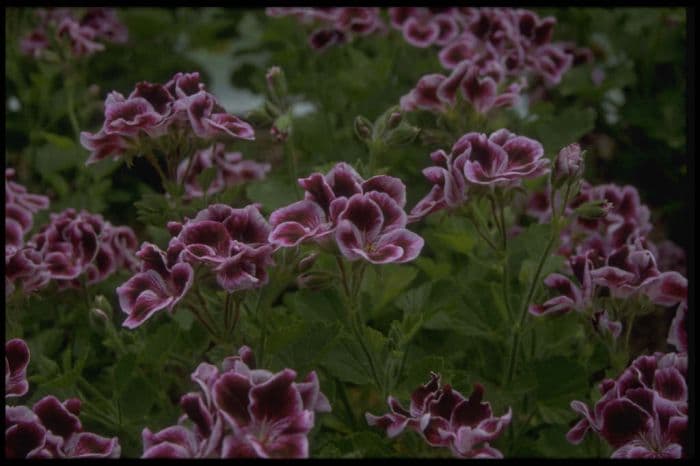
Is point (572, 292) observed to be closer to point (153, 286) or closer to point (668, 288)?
point (668, 288)

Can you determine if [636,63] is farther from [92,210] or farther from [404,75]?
[92,210]

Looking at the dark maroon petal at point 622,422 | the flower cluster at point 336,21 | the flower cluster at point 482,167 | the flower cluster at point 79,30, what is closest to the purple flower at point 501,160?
the flower cluster at point 482,167

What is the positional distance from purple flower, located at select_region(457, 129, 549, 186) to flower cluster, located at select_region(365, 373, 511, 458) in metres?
0.29

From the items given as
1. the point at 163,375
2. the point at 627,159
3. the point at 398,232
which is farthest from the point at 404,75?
the point at 398,232

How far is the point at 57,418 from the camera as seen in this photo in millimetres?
1275

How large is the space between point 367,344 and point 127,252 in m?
0.68

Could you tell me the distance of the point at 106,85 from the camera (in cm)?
344

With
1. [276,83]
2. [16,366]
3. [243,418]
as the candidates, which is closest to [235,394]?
[243,418]

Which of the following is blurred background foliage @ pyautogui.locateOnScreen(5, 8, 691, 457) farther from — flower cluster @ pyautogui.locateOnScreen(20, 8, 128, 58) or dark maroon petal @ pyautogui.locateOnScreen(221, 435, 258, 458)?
dark maroon petal @ pyautogui.locateOnScreen(221, 435, 258, 458)

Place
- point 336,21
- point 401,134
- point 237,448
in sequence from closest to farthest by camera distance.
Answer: point 237,448
point 401,134
point 336,21

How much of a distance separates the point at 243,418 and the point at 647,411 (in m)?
0.54

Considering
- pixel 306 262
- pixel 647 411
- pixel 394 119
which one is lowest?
pixel 647 411

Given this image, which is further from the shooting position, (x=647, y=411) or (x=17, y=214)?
(x=17, y=214)

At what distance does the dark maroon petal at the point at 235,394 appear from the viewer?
108 centimetres
